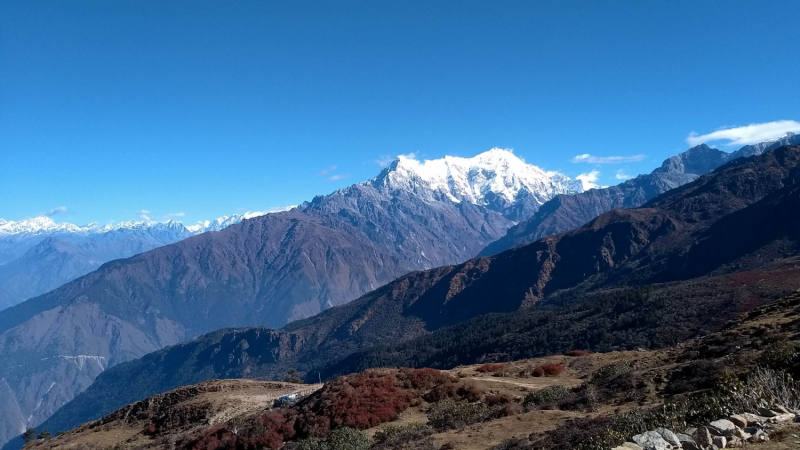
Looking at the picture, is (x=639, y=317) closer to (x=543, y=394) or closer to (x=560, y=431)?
(x=543, y=394)

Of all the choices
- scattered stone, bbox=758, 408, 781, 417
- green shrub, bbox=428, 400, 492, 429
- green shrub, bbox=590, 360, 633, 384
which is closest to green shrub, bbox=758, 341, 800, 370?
scattered stone, bbox=758, 408, 781, 417

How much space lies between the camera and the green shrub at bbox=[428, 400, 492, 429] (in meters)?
27.0

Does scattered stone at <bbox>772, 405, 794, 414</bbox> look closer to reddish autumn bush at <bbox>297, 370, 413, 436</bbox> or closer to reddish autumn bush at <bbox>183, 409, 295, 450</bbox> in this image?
reddish autumn bush at <bbox>297, 370, 413, 436</bbox>

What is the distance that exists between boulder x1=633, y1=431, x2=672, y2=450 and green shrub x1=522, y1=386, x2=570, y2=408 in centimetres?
1562

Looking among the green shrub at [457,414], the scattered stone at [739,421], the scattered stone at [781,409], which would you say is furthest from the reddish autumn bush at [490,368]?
the scattered stone at [739,421]

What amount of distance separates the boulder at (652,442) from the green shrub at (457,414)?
14.3 metres

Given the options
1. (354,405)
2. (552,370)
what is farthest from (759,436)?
(552,370)

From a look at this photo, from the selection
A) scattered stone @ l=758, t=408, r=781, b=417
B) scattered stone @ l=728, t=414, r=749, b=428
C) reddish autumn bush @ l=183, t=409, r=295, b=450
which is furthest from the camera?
reddish autumn bush @ l=183, t=409, r=295, b=450

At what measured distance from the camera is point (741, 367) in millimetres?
23766

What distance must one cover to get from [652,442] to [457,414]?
55.6 feet

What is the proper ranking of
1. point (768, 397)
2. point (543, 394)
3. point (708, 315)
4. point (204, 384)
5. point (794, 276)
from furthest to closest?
point (794, 276), point (708, 315), point (204, 384), point (543, 394), point (768, 397)

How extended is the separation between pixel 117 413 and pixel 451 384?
42928mm

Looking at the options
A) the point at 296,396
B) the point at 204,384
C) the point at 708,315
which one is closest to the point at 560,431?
the point at 296,396

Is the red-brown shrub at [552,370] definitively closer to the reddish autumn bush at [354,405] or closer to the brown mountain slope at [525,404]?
the brown mountain slope at [525,404]
